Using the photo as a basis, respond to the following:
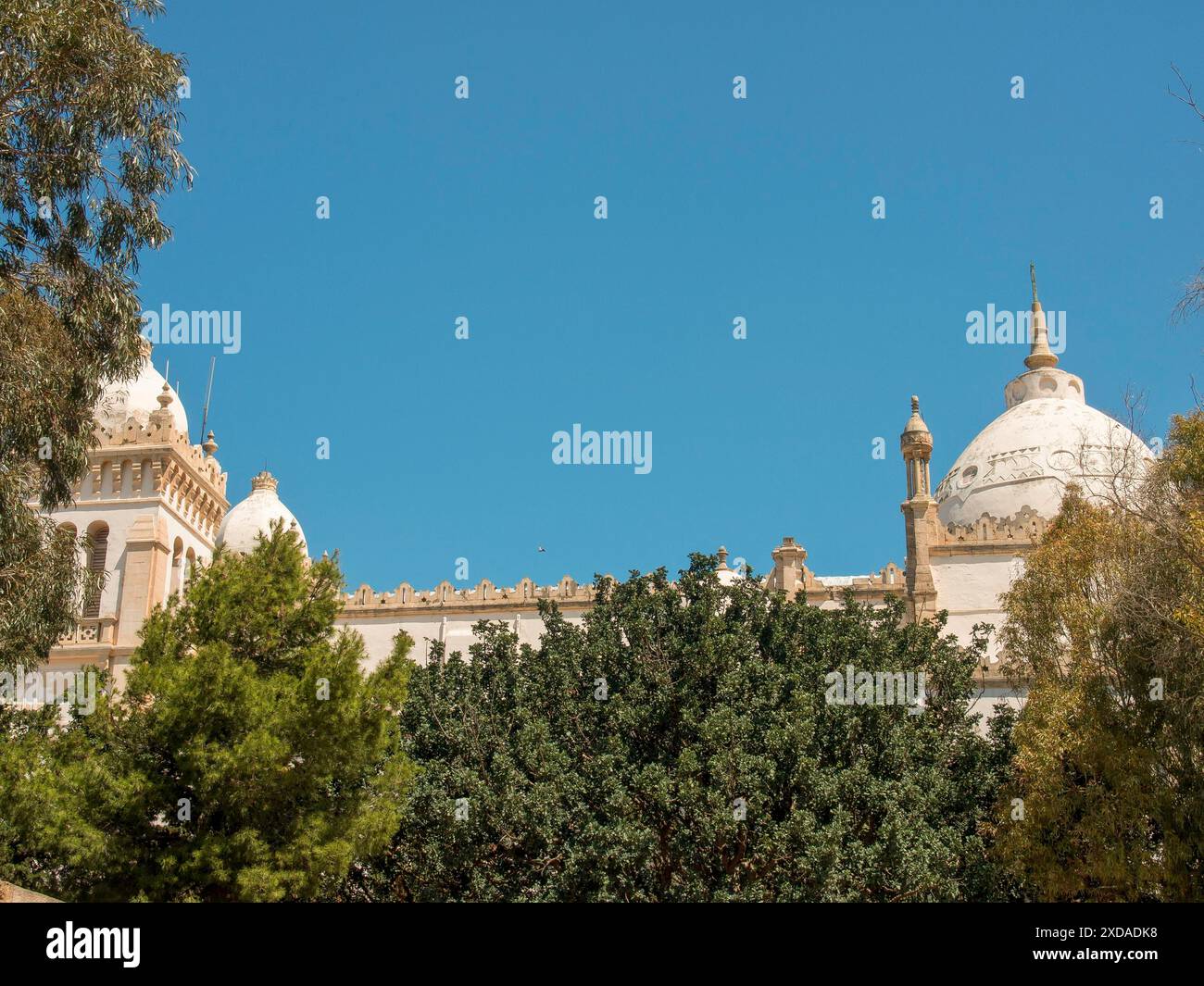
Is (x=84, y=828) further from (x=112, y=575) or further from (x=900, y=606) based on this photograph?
(x=112, y=575)

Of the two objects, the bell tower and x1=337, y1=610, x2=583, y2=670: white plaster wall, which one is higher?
the bell tower

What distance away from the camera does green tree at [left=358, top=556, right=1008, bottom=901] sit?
64.0 feet

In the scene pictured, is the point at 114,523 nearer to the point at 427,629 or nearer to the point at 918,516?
the point at 427,629

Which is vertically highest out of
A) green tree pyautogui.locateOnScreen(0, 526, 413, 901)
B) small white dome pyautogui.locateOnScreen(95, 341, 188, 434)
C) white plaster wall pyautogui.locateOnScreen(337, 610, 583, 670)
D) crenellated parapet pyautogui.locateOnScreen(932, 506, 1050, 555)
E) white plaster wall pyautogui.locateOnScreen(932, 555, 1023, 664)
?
small white dome pyautogui.locateOnScreen(95, 341, 188, 434)

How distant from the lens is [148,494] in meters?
37.6

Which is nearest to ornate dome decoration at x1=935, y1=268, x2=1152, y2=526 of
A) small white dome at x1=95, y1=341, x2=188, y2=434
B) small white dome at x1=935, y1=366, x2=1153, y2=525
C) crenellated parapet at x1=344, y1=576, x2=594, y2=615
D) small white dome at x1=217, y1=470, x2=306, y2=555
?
small white dome at x1=935, y1=366, x2=1153, y2=525

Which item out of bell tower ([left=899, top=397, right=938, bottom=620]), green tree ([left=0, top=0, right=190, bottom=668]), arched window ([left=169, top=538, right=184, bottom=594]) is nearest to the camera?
green tree ([left=0, top=0, right=190, bottom=668])

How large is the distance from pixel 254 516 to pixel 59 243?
71.7 ft

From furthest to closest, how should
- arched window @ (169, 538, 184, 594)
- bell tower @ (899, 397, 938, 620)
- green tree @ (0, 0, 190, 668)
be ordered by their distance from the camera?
arched window @ (169, 538, 184, 594)
bell tower @ (899, 397, 938, 620)
green tree @ (0, 0, 190, 668)

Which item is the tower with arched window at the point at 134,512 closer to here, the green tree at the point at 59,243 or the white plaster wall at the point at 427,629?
the white plaster wall at the point at 427,629

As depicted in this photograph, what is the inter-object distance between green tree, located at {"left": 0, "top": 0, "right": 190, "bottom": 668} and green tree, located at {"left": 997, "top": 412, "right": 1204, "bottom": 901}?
13.7 meters

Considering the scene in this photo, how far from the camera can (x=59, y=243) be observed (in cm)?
1880

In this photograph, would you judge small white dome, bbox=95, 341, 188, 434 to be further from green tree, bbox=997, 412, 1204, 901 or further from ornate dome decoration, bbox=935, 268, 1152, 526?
green tree, bbox=997, 412, 1204, 901
